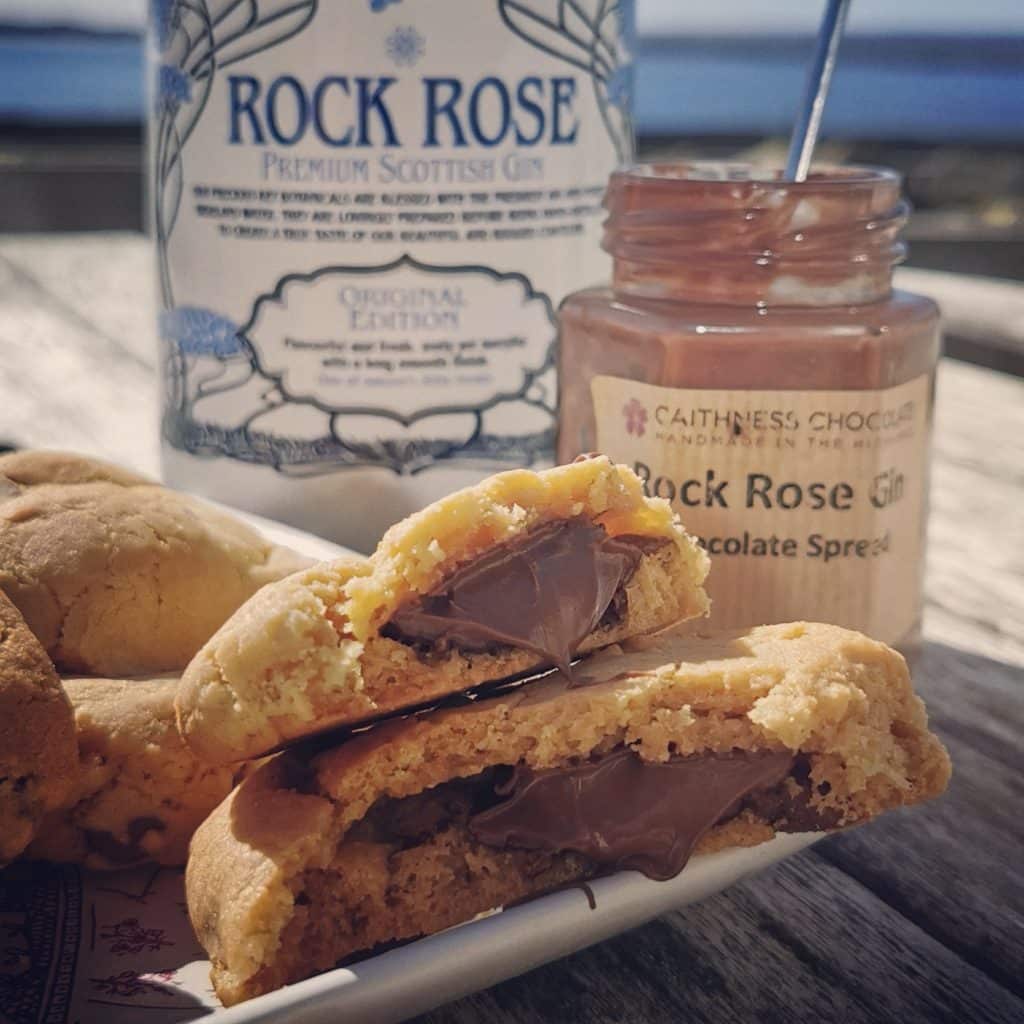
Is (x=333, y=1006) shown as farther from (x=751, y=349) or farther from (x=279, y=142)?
(x=279, y=142)

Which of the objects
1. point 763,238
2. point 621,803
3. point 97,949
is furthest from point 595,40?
point 97,949

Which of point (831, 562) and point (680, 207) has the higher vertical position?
point (680, 207)

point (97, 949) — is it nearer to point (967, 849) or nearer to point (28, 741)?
point (28, 741)

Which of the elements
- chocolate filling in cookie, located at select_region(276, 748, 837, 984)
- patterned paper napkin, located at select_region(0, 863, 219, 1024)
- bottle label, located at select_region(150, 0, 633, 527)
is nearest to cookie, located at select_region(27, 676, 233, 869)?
patterned paper napkin, located at select_region(0, 863, 219, 1024)

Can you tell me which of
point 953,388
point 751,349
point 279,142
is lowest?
point 953,388

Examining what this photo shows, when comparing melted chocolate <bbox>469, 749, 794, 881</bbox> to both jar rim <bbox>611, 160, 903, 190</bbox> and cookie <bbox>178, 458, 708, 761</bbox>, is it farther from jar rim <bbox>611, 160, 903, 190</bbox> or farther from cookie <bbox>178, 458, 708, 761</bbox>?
jar rim <bbox>611, 160, 903, 190</bbox>

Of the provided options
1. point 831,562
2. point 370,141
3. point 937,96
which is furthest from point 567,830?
point 937,96

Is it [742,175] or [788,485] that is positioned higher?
[742,175]
